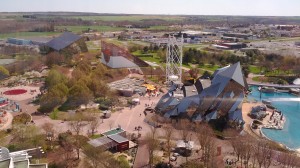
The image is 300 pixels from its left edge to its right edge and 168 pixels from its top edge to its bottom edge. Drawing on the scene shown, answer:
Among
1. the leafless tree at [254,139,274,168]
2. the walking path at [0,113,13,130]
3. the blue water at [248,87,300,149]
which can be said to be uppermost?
the leafless tree at [254,139,274,168]

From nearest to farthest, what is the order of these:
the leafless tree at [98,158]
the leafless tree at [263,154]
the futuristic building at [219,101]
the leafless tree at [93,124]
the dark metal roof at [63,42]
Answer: the leafless tree at [98,158], the leafless tree at [263,154], the leafless tree at [93,124], the futuristic building at [219,101], the dark metal roof at [63,42]

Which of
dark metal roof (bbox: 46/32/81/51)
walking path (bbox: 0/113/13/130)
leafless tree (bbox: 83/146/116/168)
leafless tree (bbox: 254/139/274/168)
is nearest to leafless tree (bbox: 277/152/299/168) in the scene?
leafless tree (bbox: 254/139/274/168)

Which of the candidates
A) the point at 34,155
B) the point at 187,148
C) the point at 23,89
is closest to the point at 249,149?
the point at 187,148

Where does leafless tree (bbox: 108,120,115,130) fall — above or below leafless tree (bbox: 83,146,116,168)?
below

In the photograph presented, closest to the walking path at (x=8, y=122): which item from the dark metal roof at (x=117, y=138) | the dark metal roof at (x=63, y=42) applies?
the dark metal roof at (x=117, y=138)

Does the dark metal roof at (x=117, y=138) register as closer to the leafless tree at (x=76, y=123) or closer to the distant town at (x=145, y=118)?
the distant town at (x=145, y=118)

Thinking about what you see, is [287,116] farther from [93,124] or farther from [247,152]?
[93,124]

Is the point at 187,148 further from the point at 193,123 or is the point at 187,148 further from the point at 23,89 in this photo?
the point at 23,89

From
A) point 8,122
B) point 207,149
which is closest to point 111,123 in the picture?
point 8,122

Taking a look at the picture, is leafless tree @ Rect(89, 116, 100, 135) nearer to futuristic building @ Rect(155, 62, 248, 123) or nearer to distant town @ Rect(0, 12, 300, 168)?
distant town @ Rect(0, 12, 300, 168)
